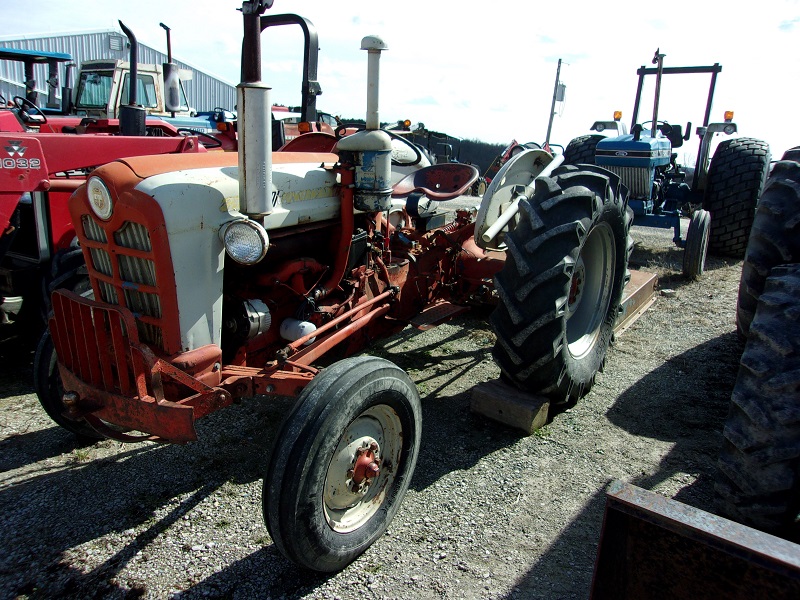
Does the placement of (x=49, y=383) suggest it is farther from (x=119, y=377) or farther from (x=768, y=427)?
(x=768, y=427)

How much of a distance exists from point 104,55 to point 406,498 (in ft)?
84.7

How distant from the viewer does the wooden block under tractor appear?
3.31m

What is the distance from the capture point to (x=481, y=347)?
4742 mm

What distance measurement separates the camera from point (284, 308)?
9.72 ft

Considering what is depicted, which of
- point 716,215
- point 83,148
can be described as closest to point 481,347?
point 83,148

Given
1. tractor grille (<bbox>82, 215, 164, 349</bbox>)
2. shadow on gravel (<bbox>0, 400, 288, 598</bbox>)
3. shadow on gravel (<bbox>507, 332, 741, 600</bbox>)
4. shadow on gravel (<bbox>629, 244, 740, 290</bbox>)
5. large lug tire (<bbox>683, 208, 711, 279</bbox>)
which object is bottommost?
shadow on gravel (<bbox>0, 400, 288, 598</bbox>)

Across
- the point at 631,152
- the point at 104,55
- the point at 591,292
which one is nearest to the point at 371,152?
the point at 591,292

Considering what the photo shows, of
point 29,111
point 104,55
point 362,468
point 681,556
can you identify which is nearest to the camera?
point 681,556

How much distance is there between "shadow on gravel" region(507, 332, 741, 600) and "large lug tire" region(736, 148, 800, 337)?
0.74 metres

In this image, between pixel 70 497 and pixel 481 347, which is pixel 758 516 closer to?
pixel 481 347

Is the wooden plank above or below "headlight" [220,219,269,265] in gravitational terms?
below

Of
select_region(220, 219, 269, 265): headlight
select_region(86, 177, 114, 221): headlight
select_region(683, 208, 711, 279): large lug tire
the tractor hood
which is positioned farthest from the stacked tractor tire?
the tractor hood

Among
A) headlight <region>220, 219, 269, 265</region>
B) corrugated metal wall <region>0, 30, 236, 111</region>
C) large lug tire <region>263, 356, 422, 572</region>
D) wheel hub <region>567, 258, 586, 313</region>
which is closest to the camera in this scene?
large lug tire <region>263, 356, 422, 572</region>

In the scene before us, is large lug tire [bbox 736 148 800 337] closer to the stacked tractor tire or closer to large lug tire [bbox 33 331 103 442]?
the stacked tractor tire
